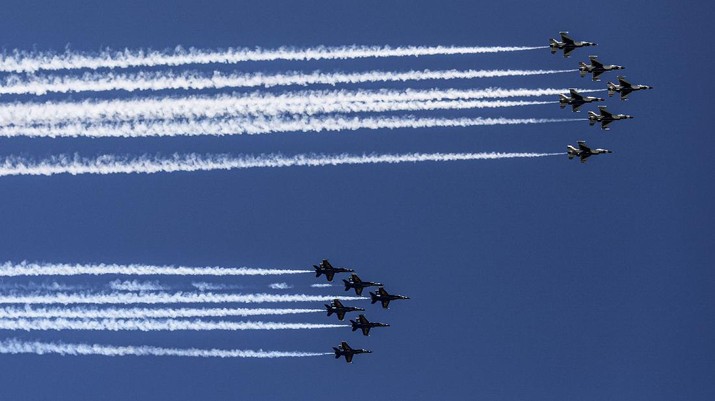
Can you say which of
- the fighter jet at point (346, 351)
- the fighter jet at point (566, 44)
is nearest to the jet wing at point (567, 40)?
the fighter jet at point (566, 44)

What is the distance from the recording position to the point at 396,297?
307 ft

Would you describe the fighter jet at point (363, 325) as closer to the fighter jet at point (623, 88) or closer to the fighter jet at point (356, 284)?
the fighter jet at point (356, 284)

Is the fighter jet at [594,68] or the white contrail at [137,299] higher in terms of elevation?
the fighter jet at [594,68]

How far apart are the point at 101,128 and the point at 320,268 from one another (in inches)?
791

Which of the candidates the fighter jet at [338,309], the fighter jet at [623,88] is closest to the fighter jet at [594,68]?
the fighter jet at [623,88]

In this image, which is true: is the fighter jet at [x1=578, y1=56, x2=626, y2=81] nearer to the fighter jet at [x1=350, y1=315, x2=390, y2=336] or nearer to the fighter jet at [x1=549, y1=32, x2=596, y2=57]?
the fighter jet at [x1=549, y1=32, x2=596, y2=57]

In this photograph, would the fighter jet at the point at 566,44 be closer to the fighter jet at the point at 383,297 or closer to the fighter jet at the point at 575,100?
the fighter jet at the point at 575,100

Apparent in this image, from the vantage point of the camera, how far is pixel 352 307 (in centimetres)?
9238

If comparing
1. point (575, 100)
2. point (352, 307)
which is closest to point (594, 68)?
point (575, 100)

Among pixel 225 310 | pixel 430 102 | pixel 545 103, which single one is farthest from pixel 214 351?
pixel 545 103

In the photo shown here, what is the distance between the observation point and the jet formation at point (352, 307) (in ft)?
294

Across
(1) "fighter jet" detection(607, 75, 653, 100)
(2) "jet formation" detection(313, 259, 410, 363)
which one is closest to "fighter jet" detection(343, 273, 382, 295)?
(2) "jet formation" detection(313, 259, 410, 363)

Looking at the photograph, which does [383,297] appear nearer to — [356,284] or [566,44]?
[356,284]

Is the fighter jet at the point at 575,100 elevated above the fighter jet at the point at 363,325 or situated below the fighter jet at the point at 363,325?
above
